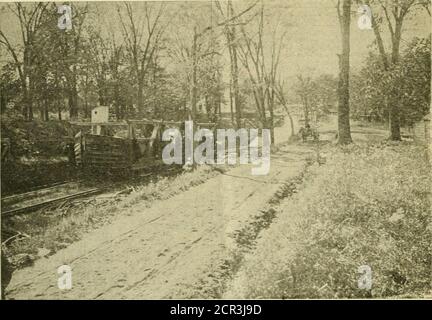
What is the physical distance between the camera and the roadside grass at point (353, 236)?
15.2 ft

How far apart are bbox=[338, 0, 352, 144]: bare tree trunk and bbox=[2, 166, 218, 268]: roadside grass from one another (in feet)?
6.99

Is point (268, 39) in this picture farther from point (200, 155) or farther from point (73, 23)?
point (73, 23)

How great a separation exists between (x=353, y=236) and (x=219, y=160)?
2.28 meters

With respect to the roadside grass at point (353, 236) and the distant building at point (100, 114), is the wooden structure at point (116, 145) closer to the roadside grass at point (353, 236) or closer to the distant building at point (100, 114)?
the distant building at point (100, 114)

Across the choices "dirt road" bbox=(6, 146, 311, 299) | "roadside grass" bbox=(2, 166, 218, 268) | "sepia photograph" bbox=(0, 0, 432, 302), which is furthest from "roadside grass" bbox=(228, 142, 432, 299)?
"roadside grass" bbox=(2, 166, 218, 268)

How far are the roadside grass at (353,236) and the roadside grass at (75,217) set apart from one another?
1.87m

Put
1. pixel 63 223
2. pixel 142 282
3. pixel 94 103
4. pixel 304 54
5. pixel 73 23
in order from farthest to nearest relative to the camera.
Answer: pixel 94 103, pixel 304 54, pixel 73 23, pixel 63 223, pixel 142 282

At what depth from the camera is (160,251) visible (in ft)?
16.1

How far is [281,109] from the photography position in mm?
8867

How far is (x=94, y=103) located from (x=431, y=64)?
5284 mm

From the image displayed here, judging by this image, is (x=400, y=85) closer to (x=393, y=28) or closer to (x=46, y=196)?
(x=393, y=28)

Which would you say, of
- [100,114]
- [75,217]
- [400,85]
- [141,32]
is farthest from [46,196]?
[400,85]

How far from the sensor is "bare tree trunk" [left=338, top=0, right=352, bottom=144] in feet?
19.1
